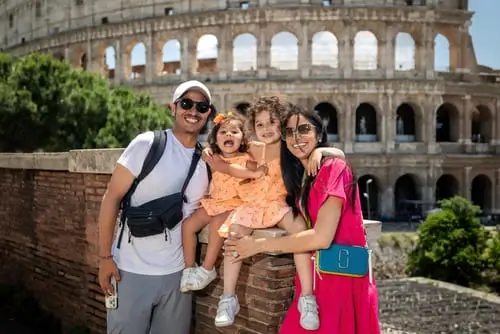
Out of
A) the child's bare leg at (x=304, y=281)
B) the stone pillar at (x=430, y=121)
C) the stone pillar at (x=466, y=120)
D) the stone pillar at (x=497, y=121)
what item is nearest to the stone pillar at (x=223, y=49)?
the stone pillar at (x=430, y=121)

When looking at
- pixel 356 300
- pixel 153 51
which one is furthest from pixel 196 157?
pixel 153 51

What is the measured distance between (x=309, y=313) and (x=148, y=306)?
1.12m

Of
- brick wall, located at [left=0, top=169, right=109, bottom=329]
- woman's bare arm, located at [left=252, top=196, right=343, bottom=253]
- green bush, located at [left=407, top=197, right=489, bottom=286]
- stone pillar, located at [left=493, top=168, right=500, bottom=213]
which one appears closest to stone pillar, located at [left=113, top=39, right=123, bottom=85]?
green bush, located at [left=407, top=197, right=489, bottom=286]

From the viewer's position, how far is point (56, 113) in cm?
2103

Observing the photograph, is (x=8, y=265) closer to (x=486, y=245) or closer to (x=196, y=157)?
(x=196, y=157)

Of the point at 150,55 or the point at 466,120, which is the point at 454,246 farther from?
the point at 150,55

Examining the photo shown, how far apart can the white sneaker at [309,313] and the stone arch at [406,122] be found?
1082 inches

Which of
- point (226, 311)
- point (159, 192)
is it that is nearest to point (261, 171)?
point (159, 192)

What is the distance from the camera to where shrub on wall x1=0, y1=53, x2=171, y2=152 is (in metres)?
20.3

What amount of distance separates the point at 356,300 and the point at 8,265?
5.98m

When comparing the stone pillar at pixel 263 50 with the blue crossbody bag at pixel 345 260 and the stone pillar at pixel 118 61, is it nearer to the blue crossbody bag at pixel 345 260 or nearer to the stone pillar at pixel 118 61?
the stone pillar at pixel 118 61

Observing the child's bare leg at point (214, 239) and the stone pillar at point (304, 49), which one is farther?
the stone pillar at point (304, 49)

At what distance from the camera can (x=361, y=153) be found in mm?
28281

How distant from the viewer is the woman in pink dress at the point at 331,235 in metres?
3.19
